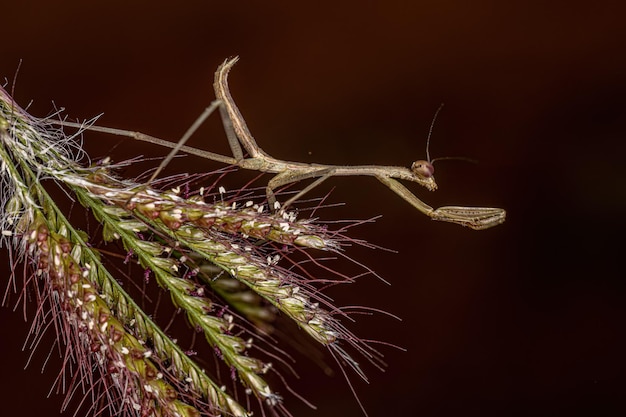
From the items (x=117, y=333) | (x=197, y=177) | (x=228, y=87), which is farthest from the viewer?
(x=228, y=87)

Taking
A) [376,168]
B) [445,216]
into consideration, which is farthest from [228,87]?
[445,216]

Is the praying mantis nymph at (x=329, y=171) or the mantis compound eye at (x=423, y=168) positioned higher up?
the mantis compound eye at (x=423, y=168)

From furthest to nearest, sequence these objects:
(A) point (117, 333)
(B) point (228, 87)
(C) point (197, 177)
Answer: (B) point (228, 87) < (C) point (197, 177) < (A) point (117, 333)

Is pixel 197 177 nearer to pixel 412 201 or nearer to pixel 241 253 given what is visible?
pixel 241 253

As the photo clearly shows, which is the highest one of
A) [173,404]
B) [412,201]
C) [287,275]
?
[412,201]

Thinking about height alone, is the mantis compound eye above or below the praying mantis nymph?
above

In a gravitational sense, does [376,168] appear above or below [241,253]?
above

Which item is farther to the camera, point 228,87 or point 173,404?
point 228,87

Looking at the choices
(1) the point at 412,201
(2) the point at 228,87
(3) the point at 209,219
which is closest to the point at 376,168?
(1) the point at 412,201
